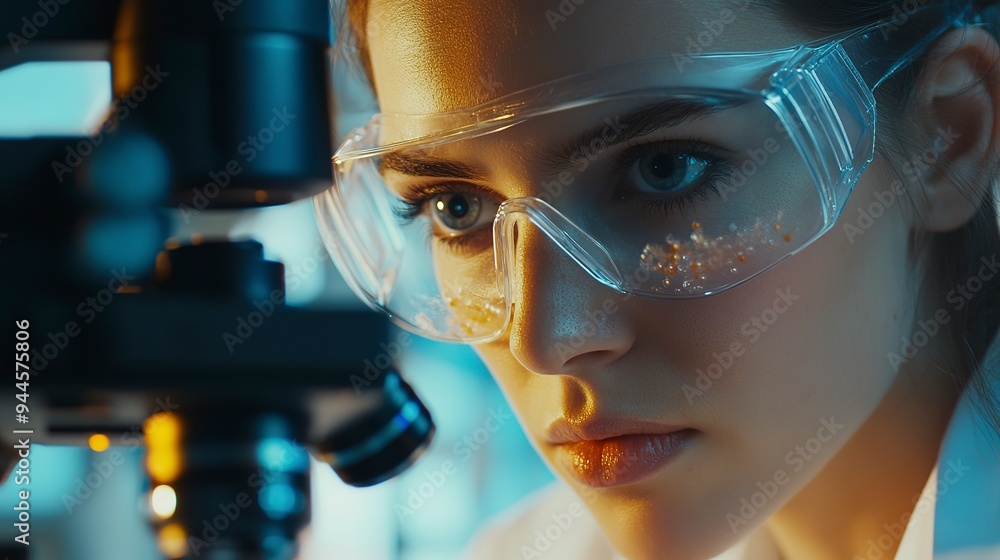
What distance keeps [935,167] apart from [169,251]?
0.67 metres

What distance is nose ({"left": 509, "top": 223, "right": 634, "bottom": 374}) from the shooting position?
74 centimetres

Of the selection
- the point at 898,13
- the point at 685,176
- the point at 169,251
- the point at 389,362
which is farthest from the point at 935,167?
the point at 169,251

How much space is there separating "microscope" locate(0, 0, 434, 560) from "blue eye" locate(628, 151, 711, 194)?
0.83ft

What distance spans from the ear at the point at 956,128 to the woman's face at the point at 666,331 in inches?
1.7

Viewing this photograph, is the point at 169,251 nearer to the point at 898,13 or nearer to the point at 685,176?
the point at 685,176

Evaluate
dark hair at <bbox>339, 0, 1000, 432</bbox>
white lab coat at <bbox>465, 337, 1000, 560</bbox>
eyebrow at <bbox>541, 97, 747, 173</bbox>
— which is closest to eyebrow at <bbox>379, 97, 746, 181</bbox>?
eyebrow at <bbox>541, 97, 747, 173</bbox>

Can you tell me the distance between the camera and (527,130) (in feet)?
2.40

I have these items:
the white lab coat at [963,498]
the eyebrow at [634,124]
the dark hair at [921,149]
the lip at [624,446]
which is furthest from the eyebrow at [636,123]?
the white lab coat at [963,498]

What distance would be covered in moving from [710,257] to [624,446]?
19 centimetres

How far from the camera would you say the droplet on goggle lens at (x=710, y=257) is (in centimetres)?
73

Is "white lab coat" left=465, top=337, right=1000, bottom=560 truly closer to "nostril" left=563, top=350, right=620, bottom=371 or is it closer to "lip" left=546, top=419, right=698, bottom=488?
"lip" left=546, top=419, right=698, bottom=488

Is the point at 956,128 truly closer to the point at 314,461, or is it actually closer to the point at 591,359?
the point at 591,359

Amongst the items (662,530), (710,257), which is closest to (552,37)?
(710,257)

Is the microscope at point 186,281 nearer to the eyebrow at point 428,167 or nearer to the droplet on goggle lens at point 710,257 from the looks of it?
the eyebrow at point 428,167
